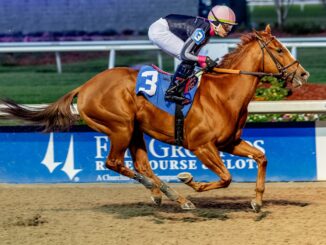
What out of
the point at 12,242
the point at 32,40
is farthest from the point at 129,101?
the point at 32,40

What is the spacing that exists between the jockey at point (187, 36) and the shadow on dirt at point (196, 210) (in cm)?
89

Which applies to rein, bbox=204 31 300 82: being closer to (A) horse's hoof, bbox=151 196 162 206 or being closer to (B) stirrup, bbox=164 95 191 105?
(B) stirrup, bbox=164 95 191 105

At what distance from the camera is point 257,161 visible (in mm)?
7047

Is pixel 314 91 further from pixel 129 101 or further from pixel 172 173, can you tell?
pixel 129 101

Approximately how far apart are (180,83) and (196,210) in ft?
3.37

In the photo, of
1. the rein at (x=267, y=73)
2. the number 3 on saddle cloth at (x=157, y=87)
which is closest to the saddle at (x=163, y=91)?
the number 3 on saddle cloth at (x=157, y=87)

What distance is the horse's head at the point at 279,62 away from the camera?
6.88 m

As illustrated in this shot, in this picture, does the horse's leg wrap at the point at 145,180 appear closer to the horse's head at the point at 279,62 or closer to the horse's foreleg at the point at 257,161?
the horse's foreleg at the point at 257,161

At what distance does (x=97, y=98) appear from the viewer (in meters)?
7.21

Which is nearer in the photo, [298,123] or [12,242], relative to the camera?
[12,242]

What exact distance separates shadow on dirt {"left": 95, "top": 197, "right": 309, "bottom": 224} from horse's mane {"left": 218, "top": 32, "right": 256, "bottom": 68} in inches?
45.2

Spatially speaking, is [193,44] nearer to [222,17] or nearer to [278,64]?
[222,17]

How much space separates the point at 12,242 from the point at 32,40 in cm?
793

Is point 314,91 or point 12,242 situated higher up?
point 314,91
